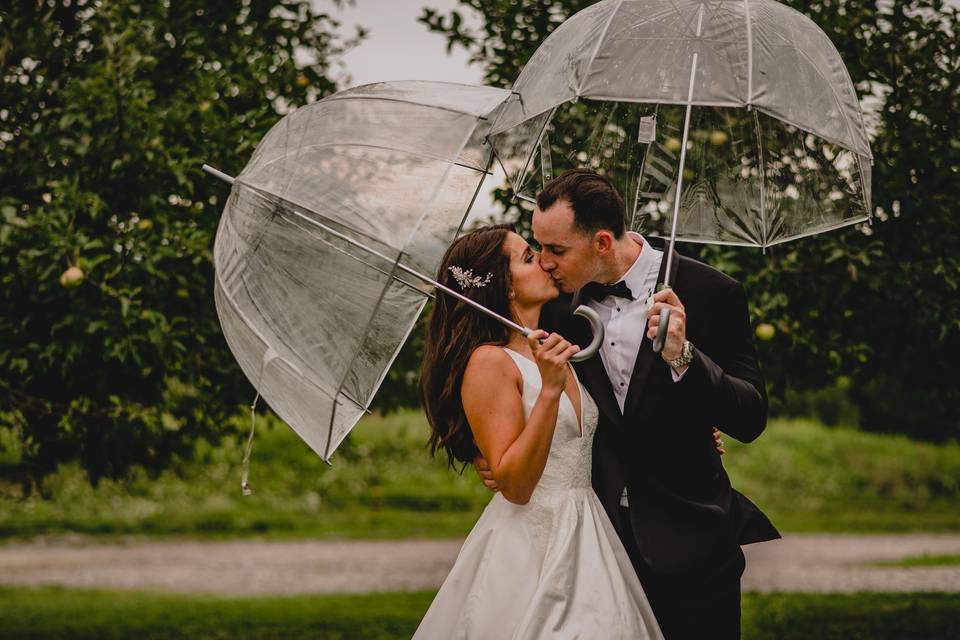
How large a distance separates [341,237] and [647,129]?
1531 millimetres

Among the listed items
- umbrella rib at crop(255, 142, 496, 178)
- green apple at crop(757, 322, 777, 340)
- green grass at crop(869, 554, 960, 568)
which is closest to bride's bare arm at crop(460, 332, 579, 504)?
umbrella rib at crop(255, 142, 496, 178)

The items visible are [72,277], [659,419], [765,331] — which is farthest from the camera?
[765,331]

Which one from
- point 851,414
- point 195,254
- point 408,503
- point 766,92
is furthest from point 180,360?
point 851,414

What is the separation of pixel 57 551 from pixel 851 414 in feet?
46.8

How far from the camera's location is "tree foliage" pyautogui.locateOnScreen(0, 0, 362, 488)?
4863mm

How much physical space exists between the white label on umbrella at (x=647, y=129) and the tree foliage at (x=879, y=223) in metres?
1.31

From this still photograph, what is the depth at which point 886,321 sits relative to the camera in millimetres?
5418

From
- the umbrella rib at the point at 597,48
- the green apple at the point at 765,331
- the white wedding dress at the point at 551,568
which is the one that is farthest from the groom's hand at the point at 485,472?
the green apple at the point at 765,331

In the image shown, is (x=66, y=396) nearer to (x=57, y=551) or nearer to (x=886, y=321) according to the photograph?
(x=886, y=321)

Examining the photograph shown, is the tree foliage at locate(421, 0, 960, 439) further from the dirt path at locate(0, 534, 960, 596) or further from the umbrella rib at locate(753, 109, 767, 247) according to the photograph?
the dirt path at locate(0, 534, 960, 596)

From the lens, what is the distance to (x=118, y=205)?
5160 millimetres

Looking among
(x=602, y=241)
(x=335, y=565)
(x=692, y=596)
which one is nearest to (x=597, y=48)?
(x=602, y=241)

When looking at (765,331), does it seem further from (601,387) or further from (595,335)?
(595,335)

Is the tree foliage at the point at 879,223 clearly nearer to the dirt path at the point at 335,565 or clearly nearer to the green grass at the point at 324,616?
the green grass at the point at 324,616
